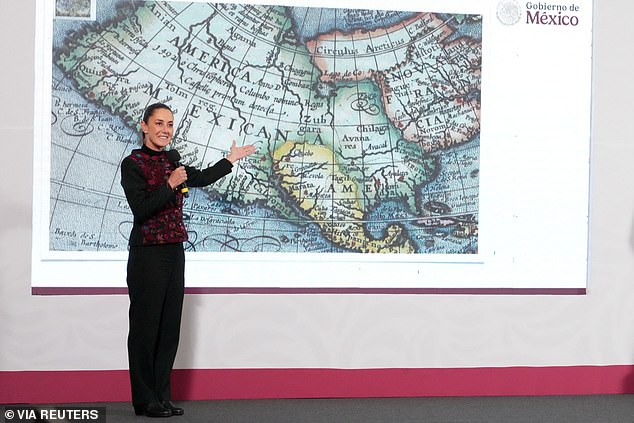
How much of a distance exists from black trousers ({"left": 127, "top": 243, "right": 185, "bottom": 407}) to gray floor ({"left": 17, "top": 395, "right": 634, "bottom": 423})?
0.15 metres

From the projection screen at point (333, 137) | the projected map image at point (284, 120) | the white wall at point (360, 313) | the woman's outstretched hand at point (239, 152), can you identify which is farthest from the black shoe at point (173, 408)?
the woman's outstretched hand at point (239, 152)

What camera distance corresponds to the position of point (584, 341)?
4.62 meters

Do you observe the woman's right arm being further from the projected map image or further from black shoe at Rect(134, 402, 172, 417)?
black shoe at Rect(134, 402, 172, 417)

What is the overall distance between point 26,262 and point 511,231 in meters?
2.15

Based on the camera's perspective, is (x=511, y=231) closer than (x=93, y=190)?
No

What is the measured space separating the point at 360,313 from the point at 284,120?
920mm

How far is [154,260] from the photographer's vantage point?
3.81 m

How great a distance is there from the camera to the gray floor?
399 cm

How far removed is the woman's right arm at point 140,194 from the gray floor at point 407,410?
2.69ft

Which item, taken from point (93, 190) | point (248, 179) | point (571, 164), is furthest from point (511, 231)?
point (93, 190)

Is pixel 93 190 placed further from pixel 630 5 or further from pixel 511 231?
pixel 630 5

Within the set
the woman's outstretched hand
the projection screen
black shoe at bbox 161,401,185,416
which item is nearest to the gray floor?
black shoe at bbox 161,401,185,416

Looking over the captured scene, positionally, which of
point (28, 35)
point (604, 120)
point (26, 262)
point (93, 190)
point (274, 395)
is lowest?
point (274, 395)

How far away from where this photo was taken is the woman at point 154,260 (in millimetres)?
3795
